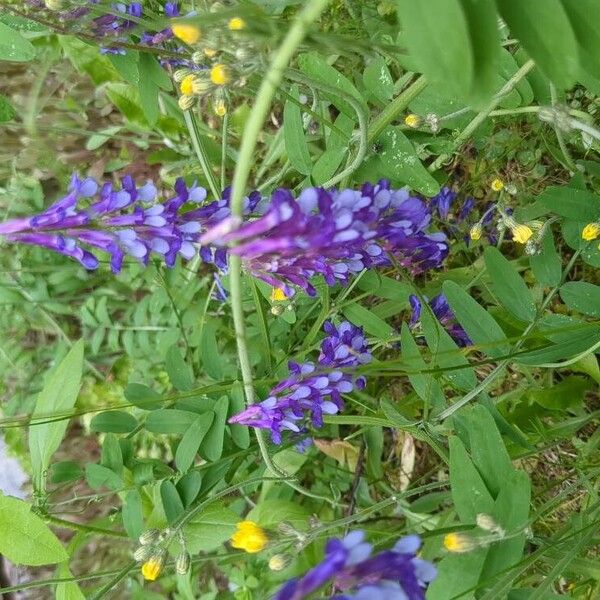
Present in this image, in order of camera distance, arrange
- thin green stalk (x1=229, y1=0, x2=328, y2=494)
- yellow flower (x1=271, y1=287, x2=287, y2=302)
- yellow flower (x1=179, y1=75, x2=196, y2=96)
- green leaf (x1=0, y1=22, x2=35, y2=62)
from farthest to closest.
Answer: green leaf (x1=0, y1=22, x2=35, y2=62) → yellow flower (x1=271, y1=287, x2=287, y2=302) → yellow flower (x1=179, y1=75, x2=196, y2=96) → thin green stalk (x1=229, y1=0, x2=328, y2=494)

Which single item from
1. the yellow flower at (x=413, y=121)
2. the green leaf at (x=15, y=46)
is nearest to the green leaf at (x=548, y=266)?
the yellow flower at (x=413, y=121)

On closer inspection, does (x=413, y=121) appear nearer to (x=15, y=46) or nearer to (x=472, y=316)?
(x=472, y=316)

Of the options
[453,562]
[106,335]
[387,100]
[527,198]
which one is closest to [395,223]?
[387,100]

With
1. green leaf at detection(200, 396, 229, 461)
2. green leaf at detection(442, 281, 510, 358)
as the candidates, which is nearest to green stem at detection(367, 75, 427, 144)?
green leaf at detection(442, 281, 510, 358)

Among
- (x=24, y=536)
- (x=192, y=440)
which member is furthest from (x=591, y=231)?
(x=24, y=536)

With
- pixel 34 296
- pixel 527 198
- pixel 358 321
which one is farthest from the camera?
pixel 34 296

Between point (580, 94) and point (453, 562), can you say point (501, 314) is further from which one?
point (453, 562)

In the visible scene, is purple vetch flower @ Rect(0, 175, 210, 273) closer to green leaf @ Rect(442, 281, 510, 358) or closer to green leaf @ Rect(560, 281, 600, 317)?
green leaf @ Rect(442, 281, 510, 358)

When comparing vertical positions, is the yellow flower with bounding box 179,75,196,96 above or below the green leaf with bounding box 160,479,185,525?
above
